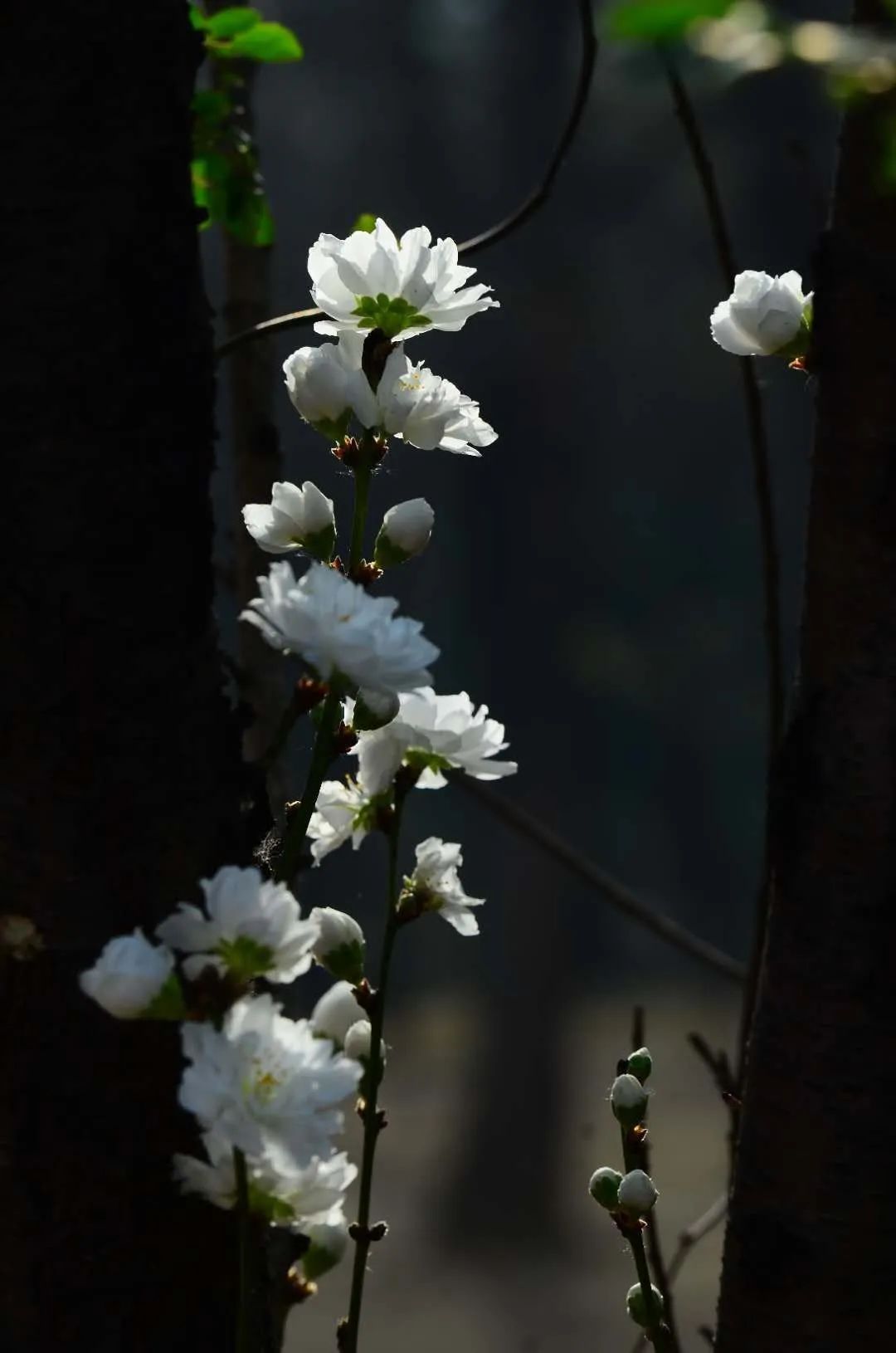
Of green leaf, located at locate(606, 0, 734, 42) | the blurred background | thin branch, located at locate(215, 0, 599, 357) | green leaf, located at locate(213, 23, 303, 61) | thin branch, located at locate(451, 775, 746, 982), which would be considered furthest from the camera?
the blurred background

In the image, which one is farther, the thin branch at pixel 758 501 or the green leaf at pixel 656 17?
the thin branch at pixel 758 501

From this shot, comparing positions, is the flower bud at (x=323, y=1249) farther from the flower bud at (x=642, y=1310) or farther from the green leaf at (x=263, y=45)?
the green leaf at (x=263, y=45)

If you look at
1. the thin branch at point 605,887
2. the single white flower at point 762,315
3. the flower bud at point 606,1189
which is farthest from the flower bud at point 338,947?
the thin branch at point 605,887

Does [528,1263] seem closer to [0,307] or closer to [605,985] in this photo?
[605,985]

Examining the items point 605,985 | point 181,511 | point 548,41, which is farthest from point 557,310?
point 181,511

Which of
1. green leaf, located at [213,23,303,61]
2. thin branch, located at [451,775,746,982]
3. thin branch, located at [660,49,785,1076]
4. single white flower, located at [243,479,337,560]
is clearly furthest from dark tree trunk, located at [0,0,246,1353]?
thin branch, located at [451,775,746,982]

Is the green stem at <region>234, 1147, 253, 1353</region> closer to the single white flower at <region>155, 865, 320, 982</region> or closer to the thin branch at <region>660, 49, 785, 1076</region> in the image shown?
the single white flower at <region>155, 865, 320, 982</region>

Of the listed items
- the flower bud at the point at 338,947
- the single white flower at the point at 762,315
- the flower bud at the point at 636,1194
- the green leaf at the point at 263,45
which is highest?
the green leaf at the point at 263,45
